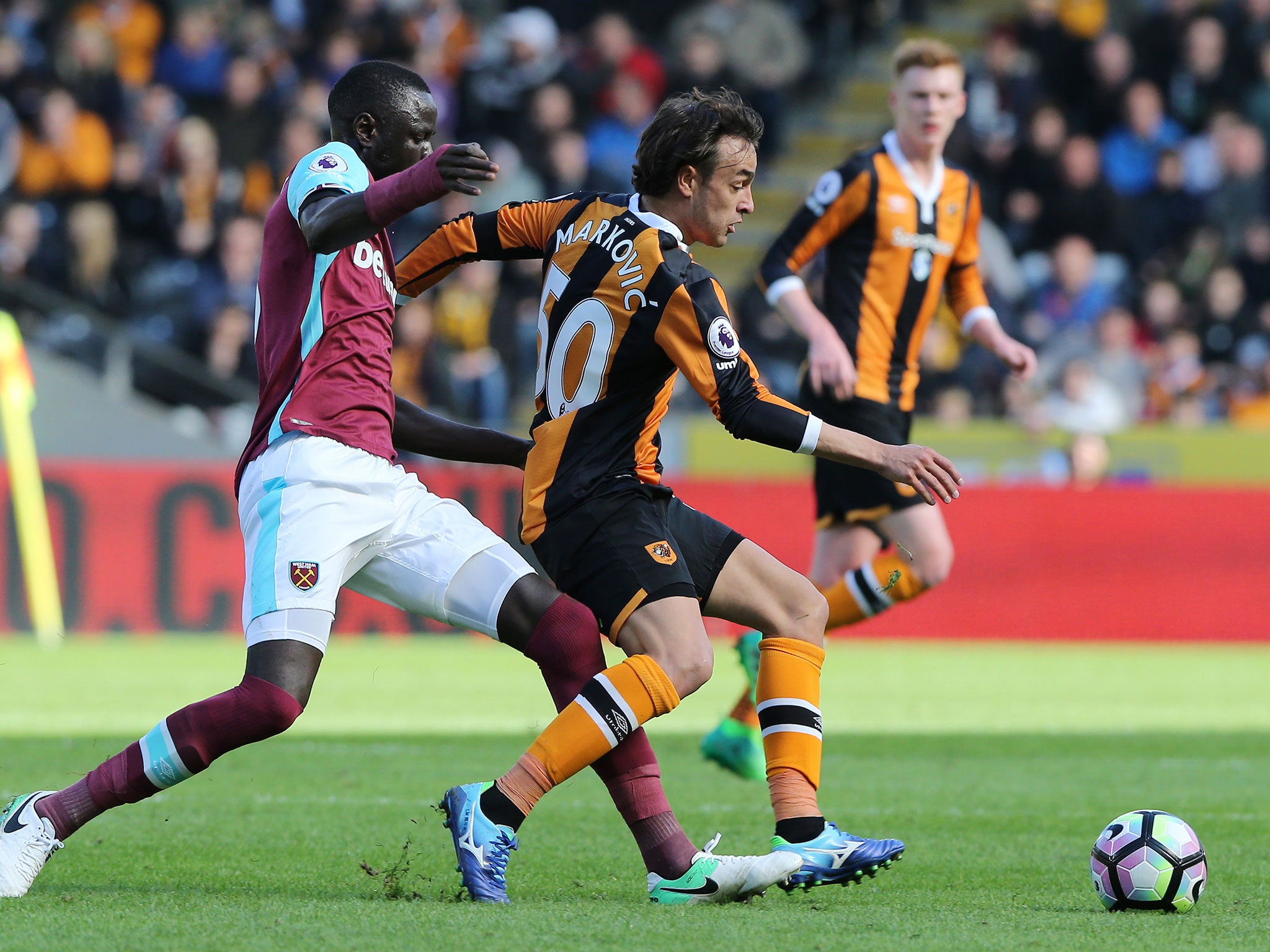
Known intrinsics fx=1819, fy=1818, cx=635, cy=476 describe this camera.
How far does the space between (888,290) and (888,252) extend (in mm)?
157

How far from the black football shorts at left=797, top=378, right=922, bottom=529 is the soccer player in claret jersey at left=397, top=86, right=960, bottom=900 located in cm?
255

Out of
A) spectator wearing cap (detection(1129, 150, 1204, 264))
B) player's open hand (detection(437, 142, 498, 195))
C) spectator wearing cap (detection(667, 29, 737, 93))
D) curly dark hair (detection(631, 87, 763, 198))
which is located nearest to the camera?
player's open hand (detection(437, 142, 498, 195))

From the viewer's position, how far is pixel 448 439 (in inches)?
200

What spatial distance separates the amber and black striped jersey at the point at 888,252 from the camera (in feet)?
24.1

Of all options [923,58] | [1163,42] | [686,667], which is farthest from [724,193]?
[1163,42]

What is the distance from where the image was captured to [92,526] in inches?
508

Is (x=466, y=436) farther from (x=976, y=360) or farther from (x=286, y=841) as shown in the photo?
(x=976, y=360)

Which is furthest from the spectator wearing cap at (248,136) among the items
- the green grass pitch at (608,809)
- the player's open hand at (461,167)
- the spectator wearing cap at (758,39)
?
the player's open hand at (461,167)

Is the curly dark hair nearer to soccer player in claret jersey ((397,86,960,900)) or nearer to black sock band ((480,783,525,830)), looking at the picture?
soccer player in claret jersey ((397,86,960,900))

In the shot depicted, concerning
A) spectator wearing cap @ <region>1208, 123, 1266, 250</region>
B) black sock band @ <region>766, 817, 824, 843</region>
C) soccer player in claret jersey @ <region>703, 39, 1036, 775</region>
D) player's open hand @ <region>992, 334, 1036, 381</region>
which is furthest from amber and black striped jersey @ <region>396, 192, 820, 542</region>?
spectator wearing cap @ <region>1208, 123, 1266, 250</region>

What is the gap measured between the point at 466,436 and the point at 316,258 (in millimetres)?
721

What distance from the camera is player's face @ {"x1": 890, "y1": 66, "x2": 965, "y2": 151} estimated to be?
7.36 metres

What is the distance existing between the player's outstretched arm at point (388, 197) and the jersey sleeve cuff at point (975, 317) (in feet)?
11.5

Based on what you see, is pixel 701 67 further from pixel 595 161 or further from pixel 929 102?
pixel 929 102
